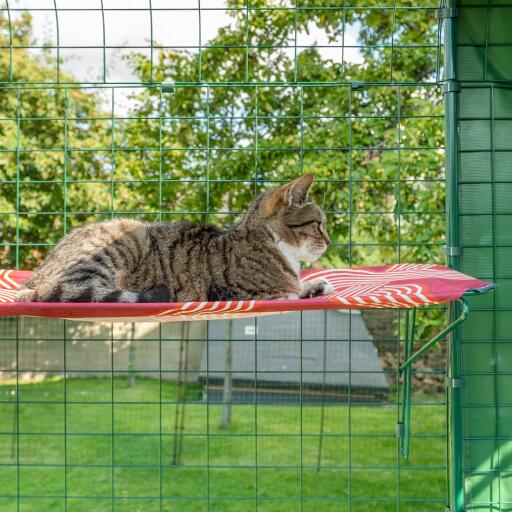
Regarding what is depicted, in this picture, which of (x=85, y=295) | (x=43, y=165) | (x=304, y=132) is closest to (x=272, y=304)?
(x=85, y=295)

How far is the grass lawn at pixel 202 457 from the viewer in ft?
15.9

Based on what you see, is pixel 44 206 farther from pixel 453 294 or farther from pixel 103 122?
pixel 453 294

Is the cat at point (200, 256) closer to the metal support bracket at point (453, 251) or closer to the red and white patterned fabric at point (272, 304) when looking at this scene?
the red and white patterned fabric at point (272, 304)

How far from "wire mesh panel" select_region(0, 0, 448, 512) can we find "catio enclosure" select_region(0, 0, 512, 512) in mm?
22

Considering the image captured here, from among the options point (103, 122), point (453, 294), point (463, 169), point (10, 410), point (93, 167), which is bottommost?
point (10, 410)

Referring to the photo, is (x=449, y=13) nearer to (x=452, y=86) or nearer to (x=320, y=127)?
(x=452, y=86)

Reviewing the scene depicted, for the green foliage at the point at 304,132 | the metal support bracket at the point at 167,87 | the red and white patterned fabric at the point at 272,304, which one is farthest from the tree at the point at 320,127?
the red and white patterned fabric at the point at 272,304

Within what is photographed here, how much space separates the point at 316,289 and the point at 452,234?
0.54 metres

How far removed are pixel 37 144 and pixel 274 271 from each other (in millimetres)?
3947

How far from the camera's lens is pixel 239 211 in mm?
3980

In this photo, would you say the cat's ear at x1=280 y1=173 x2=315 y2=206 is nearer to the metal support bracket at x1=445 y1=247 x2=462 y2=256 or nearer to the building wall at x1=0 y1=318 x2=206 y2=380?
the metal support bracket at x1=445 y1=247 x2=462 y2=256

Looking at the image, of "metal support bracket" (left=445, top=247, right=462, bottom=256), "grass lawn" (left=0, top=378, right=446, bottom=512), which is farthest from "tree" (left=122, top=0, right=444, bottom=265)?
"metal support bracket" (left=445, top=247, right=462, bottom=256)

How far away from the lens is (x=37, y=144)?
5730mm

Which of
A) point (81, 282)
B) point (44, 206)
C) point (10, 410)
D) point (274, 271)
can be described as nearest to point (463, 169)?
point (274, 271)
